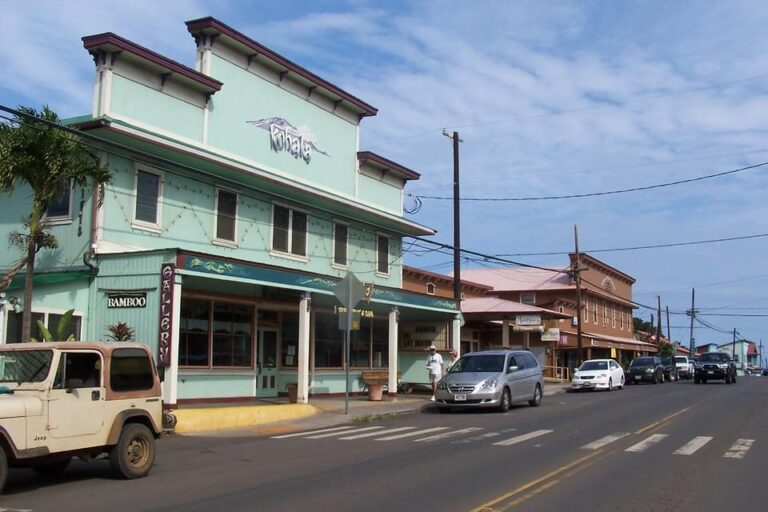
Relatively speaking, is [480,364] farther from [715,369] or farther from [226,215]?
[715,369]

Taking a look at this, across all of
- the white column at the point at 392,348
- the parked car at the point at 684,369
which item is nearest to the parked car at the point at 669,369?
the parked car at the point at 684,369

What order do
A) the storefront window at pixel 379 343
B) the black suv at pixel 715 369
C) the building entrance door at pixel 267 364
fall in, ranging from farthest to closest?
the black suv at pixel 715 369, the storefront window at pixel 379 343, the building entrance door at pixel 267 364

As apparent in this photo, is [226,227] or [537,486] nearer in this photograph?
[537,486]

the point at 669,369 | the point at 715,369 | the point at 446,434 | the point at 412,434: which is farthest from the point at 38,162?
the point at 669,369

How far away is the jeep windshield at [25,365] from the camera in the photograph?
928 cm

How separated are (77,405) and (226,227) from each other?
479 inches

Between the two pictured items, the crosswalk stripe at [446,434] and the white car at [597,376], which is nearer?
the crosswalk stripe at [446,434]

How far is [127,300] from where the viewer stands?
669 inches

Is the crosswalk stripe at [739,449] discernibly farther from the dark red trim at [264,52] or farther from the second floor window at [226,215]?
the dark red trim at [264,52]

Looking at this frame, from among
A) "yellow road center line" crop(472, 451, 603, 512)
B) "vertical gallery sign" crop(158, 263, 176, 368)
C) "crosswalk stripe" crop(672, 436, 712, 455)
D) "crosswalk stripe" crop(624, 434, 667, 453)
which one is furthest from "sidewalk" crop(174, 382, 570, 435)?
"crosswalk stripe" crop(672, 436, 712, 455)

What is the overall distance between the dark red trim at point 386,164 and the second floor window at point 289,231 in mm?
4307

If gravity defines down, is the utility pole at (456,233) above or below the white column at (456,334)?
above

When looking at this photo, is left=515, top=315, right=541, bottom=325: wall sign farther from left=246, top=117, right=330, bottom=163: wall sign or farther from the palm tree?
the palm tree

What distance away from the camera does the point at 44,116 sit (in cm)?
1495
